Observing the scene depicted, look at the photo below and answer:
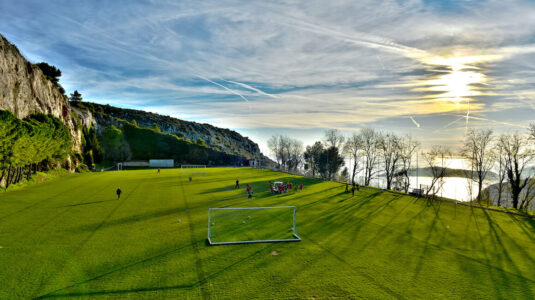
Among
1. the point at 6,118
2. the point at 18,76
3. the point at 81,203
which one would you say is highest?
the point at 18,76

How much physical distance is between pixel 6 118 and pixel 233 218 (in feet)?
125

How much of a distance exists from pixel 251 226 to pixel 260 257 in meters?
6.26

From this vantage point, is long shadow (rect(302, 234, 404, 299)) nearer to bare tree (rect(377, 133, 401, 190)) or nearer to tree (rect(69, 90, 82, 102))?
bare tree (rect(377, 133, 401, 190))

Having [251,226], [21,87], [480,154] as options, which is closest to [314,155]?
Answer: [480,154]

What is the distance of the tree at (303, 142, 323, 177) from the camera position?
119 m

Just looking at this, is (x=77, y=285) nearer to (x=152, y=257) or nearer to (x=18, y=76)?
(x=152, y=257)

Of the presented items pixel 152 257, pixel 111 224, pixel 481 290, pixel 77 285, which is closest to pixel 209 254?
pixel 152 257

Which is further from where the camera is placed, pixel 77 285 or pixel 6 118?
pixel 6 118

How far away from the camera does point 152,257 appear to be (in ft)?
47.6

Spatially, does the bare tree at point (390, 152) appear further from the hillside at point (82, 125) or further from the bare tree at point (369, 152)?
the hillside at point (82, 125)

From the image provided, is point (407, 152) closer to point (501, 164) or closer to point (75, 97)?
point (501, 164)

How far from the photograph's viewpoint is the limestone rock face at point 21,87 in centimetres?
4600

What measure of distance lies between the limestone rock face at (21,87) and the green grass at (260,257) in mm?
33135

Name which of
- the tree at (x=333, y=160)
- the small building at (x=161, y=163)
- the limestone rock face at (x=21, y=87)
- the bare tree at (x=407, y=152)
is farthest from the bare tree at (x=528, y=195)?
the small building at (x=161, y=163)
